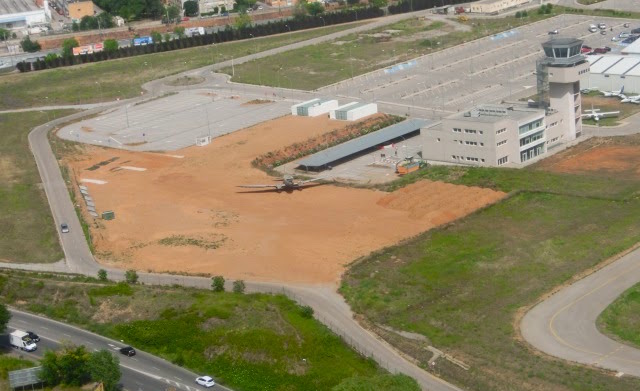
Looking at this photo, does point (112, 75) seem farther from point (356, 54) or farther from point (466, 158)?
point (466, 158)

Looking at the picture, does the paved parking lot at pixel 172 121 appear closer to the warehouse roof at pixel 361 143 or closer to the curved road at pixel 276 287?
the curved road at pixel 276 287


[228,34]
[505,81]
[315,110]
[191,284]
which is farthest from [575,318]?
[228,34]

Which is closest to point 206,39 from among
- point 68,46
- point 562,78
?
point 68,46

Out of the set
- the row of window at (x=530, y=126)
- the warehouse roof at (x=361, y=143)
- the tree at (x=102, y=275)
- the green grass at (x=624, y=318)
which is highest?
the row of window at (x=530, y=126)

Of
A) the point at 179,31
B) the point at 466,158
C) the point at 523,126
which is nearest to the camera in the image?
the point at 523,126

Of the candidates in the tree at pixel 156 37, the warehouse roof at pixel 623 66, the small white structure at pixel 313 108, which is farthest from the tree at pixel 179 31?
the warehouse roof at pixel 623 66

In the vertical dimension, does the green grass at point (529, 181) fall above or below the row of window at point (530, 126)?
below

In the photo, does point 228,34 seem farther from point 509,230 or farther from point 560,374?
point 560,374
